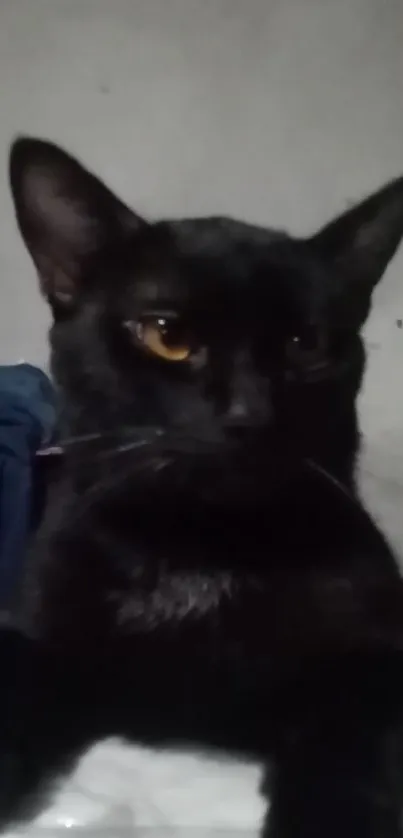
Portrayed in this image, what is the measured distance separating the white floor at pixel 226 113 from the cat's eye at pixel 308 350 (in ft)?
0.17

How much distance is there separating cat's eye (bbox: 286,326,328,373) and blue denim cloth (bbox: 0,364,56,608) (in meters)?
0.24

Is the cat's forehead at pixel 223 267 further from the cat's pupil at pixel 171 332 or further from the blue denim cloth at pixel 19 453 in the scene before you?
the blue denim cloth at pixel 19 453

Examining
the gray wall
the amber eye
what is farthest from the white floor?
the amber eye

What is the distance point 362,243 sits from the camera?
2.94 ft

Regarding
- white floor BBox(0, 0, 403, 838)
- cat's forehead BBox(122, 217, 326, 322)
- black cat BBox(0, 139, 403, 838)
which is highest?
white floor BBox(0, 0, 403, 838)

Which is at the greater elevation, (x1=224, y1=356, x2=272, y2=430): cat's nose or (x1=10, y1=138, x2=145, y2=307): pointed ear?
(x1=10, y1=138, x2=145, y2=307): pointed ear

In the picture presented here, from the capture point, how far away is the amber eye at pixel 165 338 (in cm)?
86

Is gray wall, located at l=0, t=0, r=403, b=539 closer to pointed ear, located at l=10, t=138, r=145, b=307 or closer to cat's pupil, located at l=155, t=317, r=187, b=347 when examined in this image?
pointed ear, located at l=10, t=138, r=145, b=307

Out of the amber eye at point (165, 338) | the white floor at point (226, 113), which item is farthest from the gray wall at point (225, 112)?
the amber eye at point (165, 338)

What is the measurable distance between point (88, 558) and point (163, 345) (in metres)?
0.22

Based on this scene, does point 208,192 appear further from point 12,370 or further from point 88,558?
point 88,558

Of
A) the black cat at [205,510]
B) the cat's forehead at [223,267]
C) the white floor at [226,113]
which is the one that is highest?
the white floor at [226,113]

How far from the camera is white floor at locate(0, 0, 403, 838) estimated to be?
90 centimetres

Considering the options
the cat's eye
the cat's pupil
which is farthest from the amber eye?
the cat's eye
